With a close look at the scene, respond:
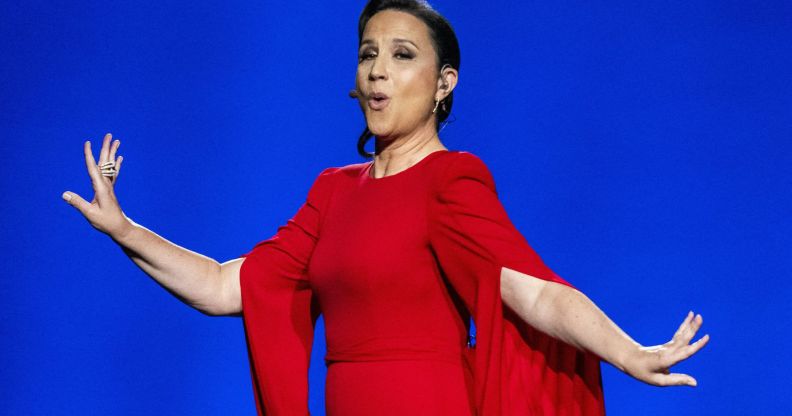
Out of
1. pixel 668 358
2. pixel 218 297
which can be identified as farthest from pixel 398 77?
pixel 668 358

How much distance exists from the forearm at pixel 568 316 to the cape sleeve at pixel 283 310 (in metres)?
0.39

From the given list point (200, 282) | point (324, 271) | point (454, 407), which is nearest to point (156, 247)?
point (200, 282)

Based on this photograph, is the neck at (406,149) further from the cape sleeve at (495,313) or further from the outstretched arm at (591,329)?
the outstretched arm at (591,329)

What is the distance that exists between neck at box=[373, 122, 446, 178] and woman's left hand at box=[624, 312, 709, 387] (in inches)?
18.6

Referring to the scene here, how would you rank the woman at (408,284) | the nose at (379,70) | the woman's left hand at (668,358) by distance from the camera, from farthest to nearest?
the nose at (379,70) → the woman at (408,284) → the woman's left hand at (668,358)

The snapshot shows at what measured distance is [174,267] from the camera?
168 centimetres

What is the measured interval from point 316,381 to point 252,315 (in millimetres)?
886

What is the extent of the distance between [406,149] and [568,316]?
1.29 ft

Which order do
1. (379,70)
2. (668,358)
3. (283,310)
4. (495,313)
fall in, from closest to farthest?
(668,358)
(495,313)
(379,70)
(283,310)

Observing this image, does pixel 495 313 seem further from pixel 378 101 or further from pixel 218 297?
pixel 218 297

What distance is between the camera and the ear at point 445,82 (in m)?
1.64

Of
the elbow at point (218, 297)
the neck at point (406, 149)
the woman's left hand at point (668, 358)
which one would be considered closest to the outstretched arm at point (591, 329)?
the woman's left hand at point (668, 358)

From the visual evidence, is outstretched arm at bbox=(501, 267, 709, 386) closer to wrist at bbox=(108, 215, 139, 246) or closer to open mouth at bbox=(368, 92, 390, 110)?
open mouth at bbox=(368, 92, 390, 110)

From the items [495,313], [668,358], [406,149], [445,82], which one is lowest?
[668,358]
